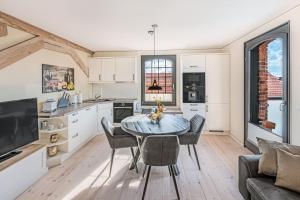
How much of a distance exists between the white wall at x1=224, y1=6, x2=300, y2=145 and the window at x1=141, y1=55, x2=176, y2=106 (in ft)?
5.32

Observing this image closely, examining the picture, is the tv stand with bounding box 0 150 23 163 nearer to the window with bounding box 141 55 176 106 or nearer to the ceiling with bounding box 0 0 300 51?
the ceiling with bounding box 0 0 300 51

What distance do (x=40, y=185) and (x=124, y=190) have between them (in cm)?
119

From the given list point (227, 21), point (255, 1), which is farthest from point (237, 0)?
point (227, 21)

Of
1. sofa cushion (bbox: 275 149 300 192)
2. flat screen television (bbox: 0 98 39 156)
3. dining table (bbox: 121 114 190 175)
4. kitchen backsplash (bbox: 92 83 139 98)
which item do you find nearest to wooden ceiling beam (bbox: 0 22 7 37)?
flat screen television (bbox: 0 98 39 156)

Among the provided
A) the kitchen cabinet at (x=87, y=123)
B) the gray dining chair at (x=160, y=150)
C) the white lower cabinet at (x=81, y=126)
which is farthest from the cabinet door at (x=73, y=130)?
the gray dining chair at (x=160, y=150)

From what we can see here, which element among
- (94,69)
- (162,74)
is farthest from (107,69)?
(162,74)

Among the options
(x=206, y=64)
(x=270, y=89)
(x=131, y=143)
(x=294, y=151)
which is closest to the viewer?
(x=294, y=151)

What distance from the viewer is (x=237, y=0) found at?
2.65 m

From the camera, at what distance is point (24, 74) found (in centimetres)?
363

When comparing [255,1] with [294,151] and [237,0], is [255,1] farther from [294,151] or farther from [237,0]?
[294,151]

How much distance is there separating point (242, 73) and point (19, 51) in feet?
14.1

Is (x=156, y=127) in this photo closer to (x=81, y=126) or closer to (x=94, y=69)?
(x=81, y=126)

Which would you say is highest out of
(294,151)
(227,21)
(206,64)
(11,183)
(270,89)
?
(227,21)

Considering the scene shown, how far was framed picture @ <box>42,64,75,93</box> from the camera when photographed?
4.28 metres
